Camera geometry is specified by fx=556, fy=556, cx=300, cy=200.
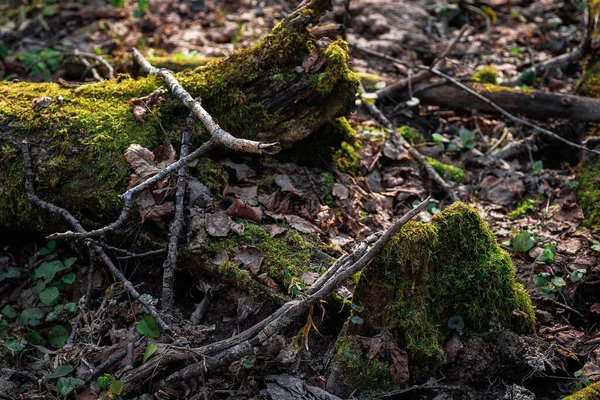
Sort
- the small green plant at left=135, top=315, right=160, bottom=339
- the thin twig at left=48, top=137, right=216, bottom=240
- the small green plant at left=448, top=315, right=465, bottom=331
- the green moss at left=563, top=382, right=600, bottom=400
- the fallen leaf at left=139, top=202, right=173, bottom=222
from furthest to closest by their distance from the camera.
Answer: the fallen leaf at left=139, top=202, right=173, bottom=222 < the thin twig at left=48, top=137, right=216, bottom=240 < the small green plant at left=135, top=315, right=160, bottom=339 < the small green plant at left=448, top=315, right=465, bottom=331 < the green moss at left=563, top=382, right=600, bottom=400

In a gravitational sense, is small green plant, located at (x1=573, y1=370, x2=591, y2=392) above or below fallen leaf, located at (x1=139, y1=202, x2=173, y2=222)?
below

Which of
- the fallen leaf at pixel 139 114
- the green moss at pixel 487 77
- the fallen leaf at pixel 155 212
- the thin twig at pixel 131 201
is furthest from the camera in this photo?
the green moss at pixel 487 77

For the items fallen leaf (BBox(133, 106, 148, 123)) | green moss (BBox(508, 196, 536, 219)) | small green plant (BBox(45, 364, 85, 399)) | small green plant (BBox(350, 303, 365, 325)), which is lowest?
small green plant (BBox(45, 364, 85, 399))

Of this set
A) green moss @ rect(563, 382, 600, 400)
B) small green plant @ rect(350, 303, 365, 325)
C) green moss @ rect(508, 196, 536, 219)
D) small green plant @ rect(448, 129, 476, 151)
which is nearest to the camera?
green moss @ rect(563, 382, 600, 400)

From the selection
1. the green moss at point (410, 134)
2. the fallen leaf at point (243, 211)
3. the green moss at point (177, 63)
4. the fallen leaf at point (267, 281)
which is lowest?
the green moss at point (410, 134)

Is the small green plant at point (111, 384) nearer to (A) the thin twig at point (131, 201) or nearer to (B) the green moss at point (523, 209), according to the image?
(A) the thin twig at point (131, 201)

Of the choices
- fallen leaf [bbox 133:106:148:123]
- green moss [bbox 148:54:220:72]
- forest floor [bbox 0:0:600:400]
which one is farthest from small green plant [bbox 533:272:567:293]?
green moss [bbox 148:54:220:72]

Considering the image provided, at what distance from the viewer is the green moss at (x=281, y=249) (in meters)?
3.41

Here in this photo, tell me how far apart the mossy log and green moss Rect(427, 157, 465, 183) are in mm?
1209

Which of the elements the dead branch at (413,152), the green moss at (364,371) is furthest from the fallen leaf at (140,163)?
the dead branch at (413,152)

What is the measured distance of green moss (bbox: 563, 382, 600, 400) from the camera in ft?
8.79

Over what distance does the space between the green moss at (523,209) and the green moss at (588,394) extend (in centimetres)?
193

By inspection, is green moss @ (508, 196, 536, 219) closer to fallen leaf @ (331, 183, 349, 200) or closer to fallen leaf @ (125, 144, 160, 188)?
fallen leaf @ (331, 183, 349, 200)

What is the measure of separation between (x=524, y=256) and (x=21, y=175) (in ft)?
11.6
